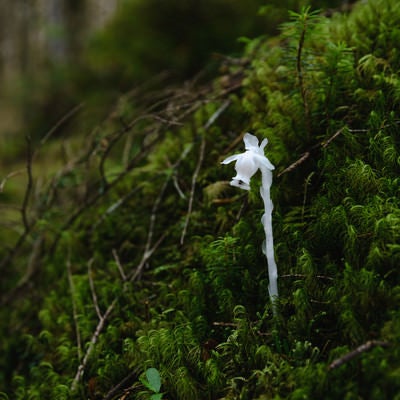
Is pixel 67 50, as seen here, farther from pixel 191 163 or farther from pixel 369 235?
pixel 369 235

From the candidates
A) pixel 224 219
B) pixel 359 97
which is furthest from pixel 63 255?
pixel 359 97

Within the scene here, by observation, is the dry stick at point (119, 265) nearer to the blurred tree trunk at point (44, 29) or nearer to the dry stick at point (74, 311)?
the dry stick at point (74, 311)

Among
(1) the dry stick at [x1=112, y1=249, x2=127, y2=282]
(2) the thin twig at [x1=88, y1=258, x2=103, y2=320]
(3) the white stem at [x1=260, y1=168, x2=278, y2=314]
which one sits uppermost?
(3) the white stem at [x1=260, y1=168, x2=278, y2=314]

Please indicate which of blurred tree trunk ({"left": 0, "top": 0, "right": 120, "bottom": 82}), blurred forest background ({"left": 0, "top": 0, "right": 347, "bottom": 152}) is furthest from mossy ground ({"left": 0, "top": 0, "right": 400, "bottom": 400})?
blurred tree trunk ({"left": 0, "top": 0, "right": 120, "bottom": 82})

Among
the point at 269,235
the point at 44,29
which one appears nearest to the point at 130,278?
the point at 269,235

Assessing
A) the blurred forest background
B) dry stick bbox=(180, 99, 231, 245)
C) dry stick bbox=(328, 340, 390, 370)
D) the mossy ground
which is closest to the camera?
dry stick bbox=(328, 340, 390, 370)

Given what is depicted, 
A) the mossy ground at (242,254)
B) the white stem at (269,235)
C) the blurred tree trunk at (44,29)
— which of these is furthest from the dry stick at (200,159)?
the blurred tree trunk at (44,29)

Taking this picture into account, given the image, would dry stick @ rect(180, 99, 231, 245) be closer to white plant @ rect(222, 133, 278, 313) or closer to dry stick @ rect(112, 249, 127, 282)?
dry stick @ rect(112, 249, 127, 282)
